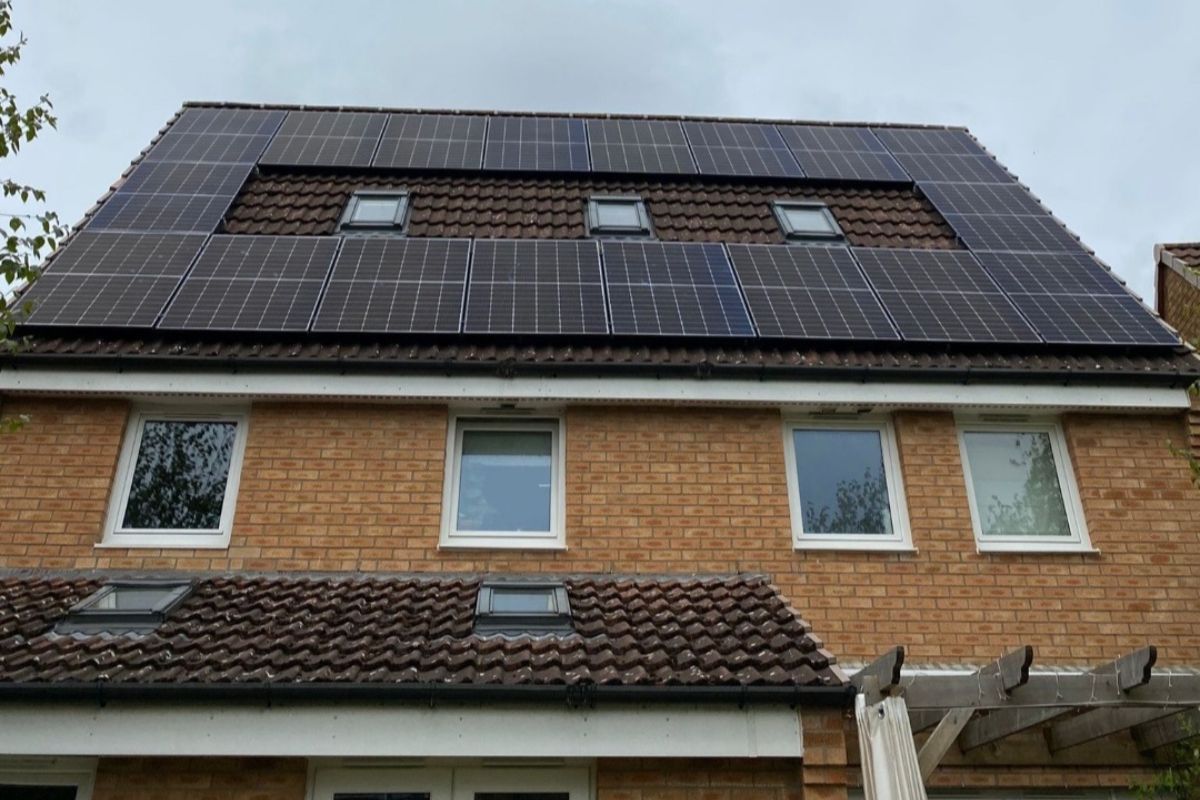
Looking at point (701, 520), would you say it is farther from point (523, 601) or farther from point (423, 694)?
point (423, 694)

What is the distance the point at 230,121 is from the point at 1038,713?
1374 cm

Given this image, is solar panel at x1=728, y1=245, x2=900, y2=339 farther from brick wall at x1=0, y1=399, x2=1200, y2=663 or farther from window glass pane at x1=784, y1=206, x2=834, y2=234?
brick wall at x1=0, y1=399, x2=1200, y2=663

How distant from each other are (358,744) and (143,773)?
1841 mm

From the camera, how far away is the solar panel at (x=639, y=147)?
13.0m

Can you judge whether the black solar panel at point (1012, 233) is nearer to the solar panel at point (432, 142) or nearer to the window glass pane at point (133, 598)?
the solar panel at point (432, 142)

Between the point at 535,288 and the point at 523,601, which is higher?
the point at 535,288

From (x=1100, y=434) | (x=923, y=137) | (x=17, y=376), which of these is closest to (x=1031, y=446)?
(x=1100, y=434)

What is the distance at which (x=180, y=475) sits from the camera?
28.1 feet

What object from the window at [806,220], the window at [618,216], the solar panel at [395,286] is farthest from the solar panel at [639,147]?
the solar panel at [395,286]

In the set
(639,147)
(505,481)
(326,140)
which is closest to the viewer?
(505,481)

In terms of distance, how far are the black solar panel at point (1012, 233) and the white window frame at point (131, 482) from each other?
885 cm

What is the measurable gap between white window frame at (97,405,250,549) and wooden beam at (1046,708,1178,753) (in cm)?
724

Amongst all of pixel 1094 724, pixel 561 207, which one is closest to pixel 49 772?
pixel 1094 724

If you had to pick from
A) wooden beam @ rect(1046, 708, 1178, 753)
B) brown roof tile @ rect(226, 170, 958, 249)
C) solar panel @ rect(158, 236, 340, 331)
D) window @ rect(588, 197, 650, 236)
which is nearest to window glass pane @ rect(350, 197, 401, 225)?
brown roof tile @ rect(226, 170, 958, 249)
